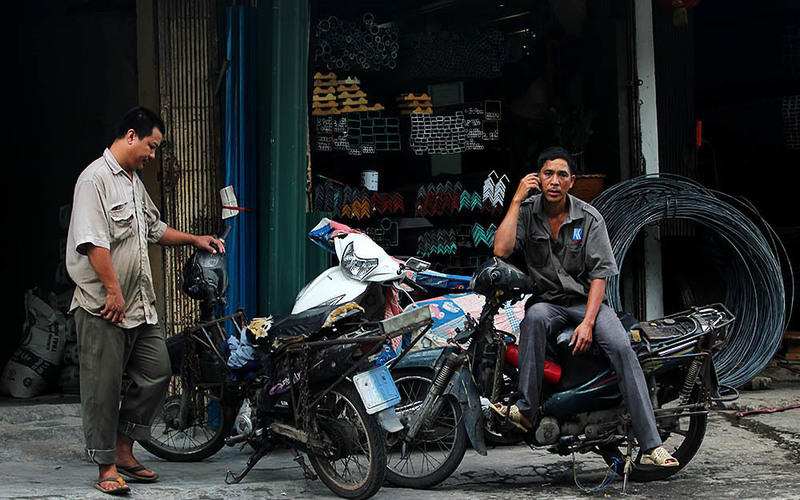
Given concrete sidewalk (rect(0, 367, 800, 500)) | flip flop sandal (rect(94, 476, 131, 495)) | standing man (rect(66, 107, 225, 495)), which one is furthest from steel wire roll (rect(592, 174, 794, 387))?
flip flop sandal (rect(94, 476, 131, 495))

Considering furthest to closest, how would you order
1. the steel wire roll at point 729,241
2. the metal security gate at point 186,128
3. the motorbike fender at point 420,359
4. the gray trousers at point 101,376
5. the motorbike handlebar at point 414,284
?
1. the steel wire roll at point 729,241
2. the metal security gate at point 186,128
3. the motorbike handlebar at point 414,284
4. the motorbike fender at point 420,359
5. the gray trousers at point 101,376

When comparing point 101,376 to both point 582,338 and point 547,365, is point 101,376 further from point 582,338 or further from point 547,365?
point 582,338

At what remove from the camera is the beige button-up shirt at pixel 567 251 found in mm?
5586

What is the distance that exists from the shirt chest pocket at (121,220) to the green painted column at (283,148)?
1.73 m

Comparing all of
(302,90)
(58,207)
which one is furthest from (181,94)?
(58,207)

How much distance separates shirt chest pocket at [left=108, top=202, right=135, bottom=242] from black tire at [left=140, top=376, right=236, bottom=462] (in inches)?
51.6

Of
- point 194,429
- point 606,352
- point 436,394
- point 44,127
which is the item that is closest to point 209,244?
point 194,429

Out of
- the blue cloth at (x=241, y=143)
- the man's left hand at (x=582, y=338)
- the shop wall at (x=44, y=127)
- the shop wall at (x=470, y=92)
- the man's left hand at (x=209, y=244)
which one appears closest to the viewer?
the man's left hand at (x=582, y=338)

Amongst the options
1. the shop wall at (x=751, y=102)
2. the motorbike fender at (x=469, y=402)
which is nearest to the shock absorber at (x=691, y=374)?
the motorbike fender at (x=469, y=402)

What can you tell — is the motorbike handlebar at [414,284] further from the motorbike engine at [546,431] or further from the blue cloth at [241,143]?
the motorbike engine at [546,431]

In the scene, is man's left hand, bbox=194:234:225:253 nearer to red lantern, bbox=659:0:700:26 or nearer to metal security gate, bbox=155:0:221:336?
metal security gate, bbox=155:0:221:336

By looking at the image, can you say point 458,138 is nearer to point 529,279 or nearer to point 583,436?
point 529,279

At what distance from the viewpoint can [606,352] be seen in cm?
534

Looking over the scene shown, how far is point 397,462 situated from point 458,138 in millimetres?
3853
